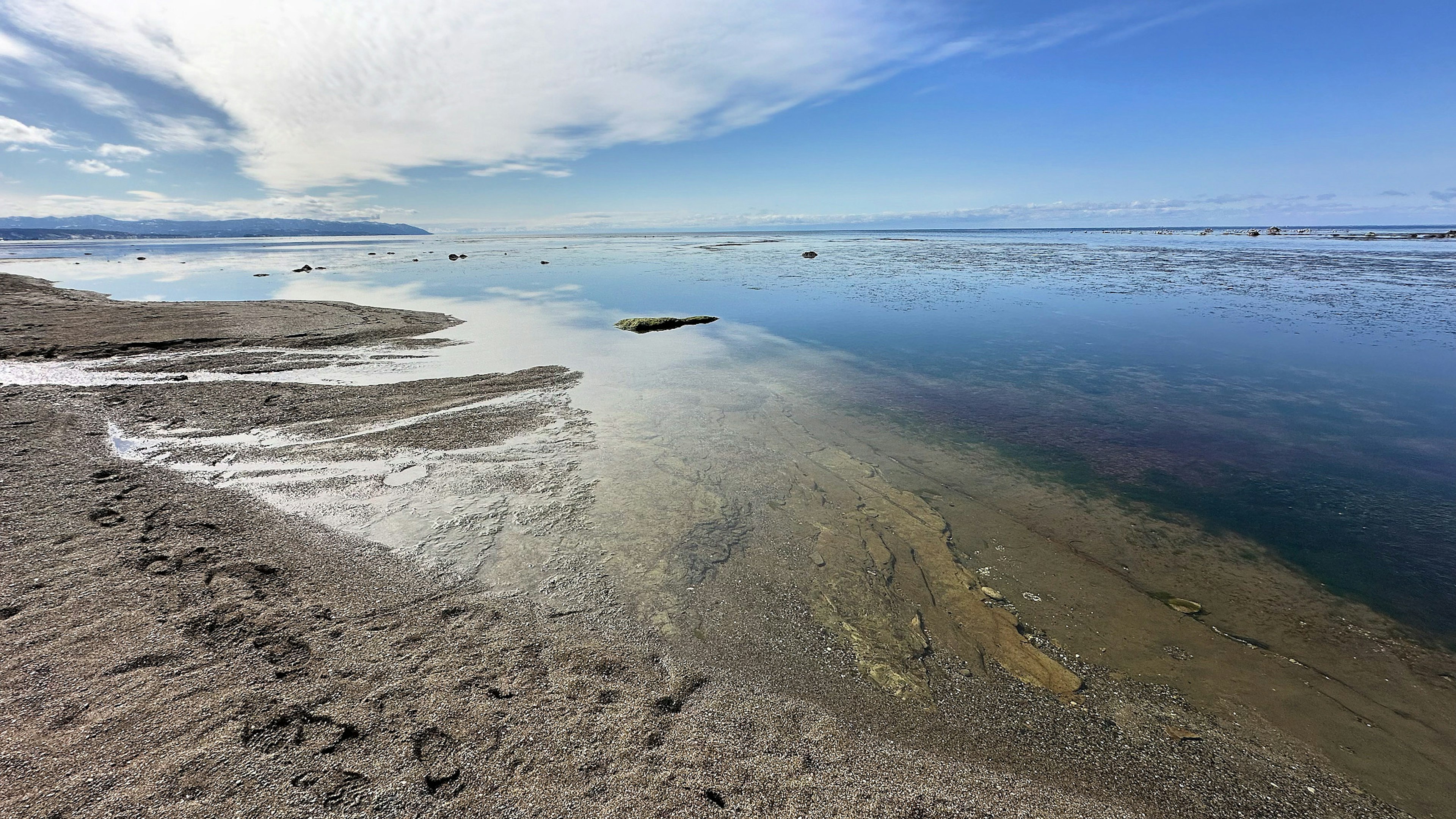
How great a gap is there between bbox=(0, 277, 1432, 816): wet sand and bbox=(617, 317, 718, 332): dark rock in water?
13657 millimetres

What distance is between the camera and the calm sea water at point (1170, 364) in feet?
26.4

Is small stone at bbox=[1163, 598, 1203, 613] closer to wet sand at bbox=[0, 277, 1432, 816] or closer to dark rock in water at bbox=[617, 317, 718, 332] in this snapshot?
wet sand at bbox=[0, 277, 1432, 816]

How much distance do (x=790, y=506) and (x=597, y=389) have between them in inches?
292

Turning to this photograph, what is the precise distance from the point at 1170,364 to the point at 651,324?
17.8 metres

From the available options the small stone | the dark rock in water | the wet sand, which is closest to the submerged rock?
the dark rock in water

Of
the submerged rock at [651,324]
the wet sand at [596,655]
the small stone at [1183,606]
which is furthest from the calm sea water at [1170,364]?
the wet sand at [596,655]

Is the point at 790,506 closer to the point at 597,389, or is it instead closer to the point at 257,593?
the point at 257,593

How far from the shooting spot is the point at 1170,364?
53.2 feet

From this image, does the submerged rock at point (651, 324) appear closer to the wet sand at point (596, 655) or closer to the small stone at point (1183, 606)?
the wet sand at point (596, 655)

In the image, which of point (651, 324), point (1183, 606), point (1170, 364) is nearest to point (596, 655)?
point (1183, 606)

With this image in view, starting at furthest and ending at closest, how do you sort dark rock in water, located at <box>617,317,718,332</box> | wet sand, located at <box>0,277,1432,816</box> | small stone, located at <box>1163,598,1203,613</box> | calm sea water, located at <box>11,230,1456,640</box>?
dark rock in water, located at <box>617,317,718,332</box> → calm sea water, located at <box>11,230,1456,640</box> → small stone, located at <box>1163,598,1203,613</box> → wet sand, located at <box>0,277,1432,816</box>

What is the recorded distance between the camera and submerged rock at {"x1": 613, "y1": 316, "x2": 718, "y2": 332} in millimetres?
22594

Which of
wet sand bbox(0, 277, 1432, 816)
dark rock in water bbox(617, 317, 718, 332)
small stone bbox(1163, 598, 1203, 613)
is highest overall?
dark rock in water bbox(617, 317, 718, 332)

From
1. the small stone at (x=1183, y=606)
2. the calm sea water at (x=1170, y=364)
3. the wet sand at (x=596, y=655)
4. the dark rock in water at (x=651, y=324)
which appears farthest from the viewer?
the dark rock in water at (x=651, y=324)
